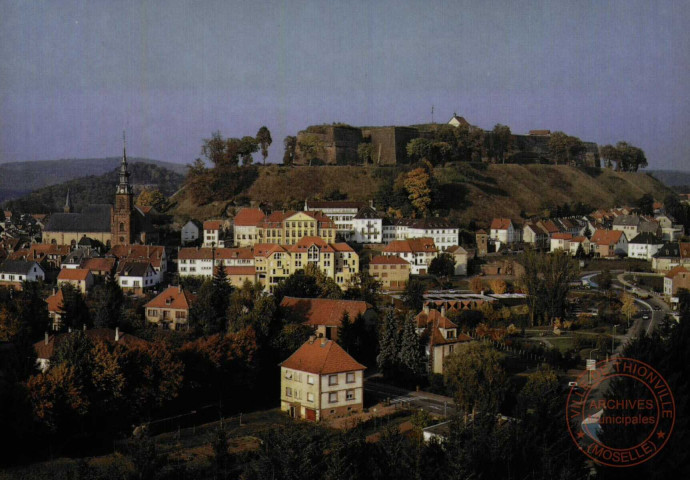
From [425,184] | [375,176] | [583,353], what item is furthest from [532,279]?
[375,176]

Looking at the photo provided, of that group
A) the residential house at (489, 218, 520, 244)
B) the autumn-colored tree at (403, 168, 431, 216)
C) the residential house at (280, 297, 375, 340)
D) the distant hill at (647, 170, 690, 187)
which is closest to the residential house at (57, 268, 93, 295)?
the residential house at (280, 297, 375, 340)

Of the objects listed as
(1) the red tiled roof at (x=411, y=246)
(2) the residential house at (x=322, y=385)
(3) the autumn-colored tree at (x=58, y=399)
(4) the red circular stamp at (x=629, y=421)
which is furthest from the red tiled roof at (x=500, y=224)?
(3) the autumn-colored tree at (x=58, y=399)

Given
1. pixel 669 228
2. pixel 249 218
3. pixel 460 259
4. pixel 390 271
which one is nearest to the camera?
pixel 390 271

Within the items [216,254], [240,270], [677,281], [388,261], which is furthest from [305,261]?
[677,281]

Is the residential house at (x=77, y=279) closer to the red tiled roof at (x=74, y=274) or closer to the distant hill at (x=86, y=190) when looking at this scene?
the red tiled roof at (x=74, y=274)

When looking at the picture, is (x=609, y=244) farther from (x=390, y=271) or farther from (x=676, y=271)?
(x=390, y=271)
